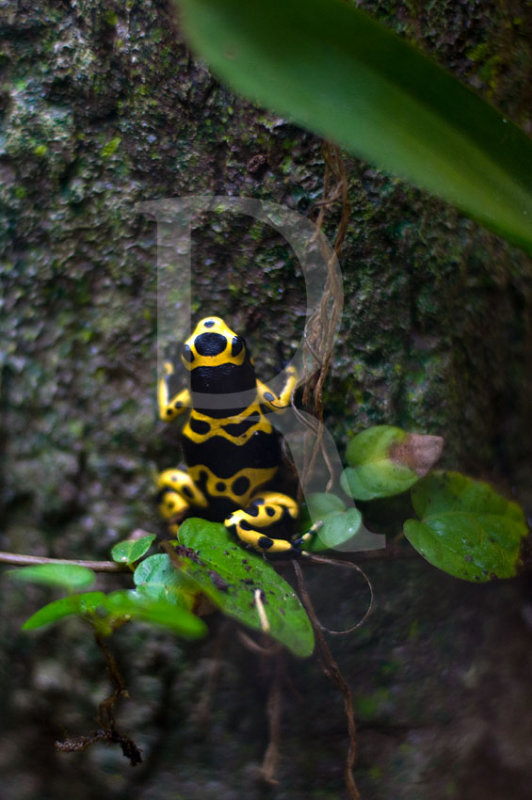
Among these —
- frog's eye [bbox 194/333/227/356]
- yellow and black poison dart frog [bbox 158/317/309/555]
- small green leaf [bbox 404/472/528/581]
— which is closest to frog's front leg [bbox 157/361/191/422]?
yellow and black poison dart frog [bbox 158/317/309/555]

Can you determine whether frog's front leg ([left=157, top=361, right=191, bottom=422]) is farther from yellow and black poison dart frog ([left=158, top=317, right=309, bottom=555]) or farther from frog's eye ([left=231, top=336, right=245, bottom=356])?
frog's eye ([left=231, top=336, right=245, bottom=356])

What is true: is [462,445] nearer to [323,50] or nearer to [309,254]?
[309,254]

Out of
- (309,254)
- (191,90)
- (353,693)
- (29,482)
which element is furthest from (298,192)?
(353,693)

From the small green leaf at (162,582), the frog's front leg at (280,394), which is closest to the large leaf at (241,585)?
the small green leaf at (162,582)

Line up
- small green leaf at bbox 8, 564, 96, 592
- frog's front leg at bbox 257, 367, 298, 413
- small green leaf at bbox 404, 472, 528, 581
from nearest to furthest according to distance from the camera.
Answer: small green leaf at bbox 8, 564, 96, 592 < small green leaf at bbox 404, 472, 528, 581 < frog's front leg at bbox 257, 367, 298, 413

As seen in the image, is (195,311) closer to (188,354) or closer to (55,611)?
(188,354)

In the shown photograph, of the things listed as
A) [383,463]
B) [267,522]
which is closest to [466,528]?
[383,463]
